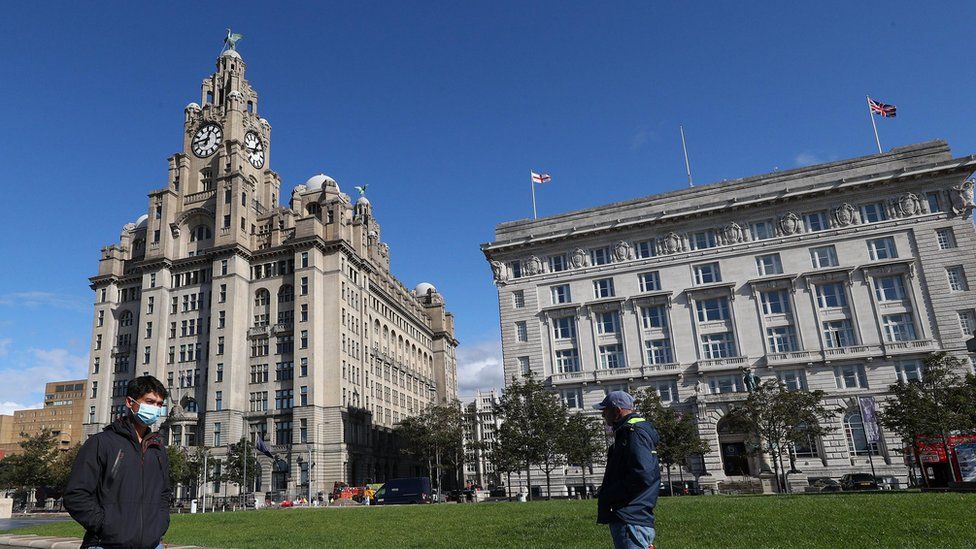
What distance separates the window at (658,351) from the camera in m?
60.0

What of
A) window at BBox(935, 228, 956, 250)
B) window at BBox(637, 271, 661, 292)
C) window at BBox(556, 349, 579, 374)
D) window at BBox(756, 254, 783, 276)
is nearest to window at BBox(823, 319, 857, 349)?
window at BBox(756, 254, 783, 276)

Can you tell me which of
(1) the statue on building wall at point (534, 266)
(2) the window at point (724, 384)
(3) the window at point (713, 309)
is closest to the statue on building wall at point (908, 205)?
(3) the window at point (713, 309)

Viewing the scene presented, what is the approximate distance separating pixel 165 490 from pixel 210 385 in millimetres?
79478

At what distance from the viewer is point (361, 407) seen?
85.4 meters

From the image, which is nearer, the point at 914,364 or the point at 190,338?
the point at 914,364

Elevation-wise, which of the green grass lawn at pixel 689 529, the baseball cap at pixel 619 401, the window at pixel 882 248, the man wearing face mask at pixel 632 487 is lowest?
the green grass lawn at pixel 689 529

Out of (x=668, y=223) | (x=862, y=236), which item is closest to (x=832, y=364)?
(x=862, y=236)

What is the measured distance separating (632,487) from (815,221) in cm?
6013

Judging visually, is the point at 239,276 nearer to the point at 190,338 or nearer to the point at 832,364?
the point at 190,338

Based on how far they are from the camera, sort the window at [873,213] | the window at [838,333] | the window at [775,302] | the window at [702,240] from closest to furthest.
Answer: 1. the window at [838,333]
2. the window at [873,213]
3. the window at [775,302]
4. the window at [702,240]

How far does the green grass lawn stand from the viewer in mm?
13078

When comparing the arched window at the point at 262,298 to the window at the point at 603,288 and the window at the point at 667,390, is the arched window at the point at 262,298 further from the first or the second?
the window at the point at 667,390

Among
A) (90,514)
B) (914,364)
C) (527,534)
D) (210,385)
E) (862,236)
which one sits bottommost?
(527,534)

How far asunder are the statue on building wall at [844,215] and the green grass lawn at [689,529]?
142 feet
